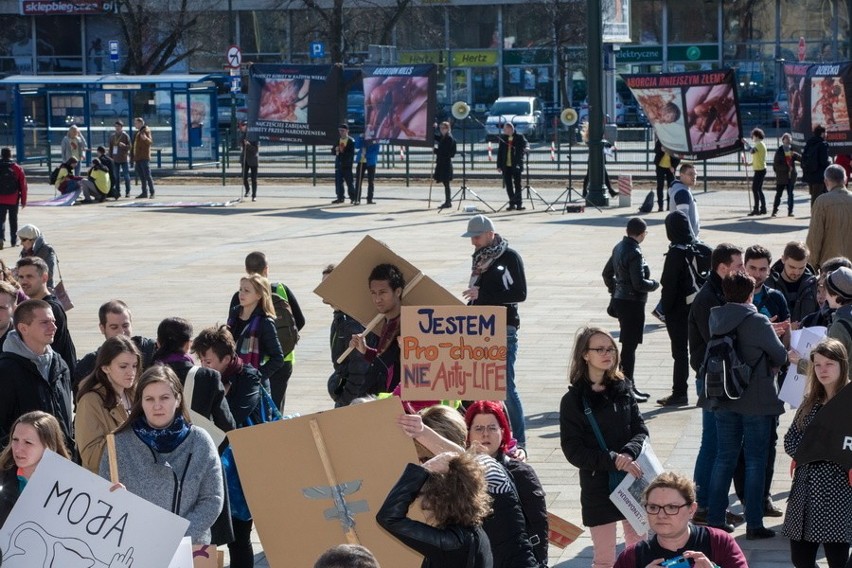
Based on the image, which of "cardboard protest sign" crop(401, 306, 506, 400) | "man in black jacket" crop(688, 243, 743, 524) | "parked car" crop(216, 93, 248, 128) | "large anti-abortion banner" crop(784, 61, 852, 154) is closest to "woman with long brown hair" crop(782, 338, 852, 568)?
"man in black jacket" crop(688, 243, 743, 524)

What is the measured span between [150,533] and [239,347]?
394 cm

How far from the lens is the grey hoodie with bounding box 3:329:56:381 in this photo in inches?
289

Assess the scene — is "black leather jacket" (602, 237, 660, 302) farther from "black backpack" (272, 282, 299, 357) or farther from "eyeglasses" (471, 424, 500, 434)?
"eyeglasses" (471, 424, 500, 434)

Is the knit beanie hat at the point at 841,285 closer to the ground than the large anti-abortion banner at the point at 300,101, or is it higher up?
closer to the ground

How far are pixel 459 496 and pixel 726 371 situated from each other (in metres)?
3.37

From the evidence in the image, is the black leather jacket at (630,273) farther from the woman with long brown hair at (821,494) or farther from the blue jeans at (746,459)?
the woman with long brown hair at (821,494)

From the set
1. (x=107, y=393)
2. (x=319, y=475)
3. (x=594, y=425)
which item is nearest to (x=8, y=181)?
(x=107, y=393)

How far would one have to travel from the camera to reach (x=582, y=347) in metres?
7.09

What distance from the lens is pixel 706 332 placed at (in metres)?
9.00

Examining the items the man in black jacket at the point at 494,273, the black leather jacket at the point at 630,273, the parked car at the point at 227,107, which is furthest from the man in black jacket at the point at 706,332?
the parked car at the point at 227,107

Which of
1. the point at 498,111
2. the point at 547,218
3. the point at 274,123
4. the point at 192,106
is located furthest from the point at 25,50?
the point at 547,218

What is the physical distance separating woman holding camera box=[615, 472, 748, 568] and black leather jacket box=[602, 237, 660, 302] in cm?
634

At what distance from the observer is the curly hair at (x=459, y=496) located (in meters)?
4.89

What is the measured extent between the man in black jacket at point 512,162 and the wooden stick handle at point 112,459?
21.9 metres
